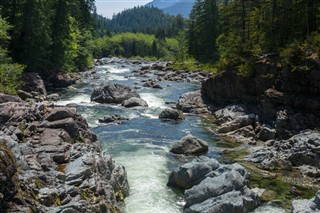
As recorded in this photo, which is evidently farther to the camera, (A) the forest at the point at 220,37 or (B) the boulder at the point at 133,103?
(B) the boulder at the point at 133,103

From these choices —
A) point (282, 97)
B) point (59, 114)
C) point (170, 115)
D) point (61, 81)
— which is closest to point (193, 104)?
point (170, 115)

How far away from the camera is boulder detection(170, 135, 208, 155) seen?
26.2 meters

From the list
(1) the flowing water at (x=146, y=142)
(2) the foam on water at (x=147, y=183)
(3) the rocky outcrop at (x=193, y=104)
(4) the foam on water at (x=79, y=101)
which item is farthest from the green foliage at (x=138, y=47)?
(2) the foam on water at (x=147, y=183)

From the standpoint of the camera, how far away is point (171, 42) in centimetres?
16825

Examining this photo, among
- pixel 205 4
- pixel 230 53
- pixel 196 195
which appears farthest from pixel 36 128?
pixel 205 4

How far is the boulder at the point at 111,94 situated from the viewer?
43.9 metres

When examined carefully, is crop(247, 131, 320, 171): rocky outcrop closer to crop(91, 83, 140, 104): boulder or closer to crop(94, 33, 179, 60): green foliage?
crop(91, 83, 140, 104): boulder

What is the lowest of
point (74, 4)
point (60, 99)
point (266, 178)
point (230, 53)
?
point (266, 178)

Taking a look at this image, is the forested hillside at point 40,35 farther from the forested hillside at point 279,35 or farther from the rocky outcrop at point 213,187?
the rocky outcrop at point 213,187

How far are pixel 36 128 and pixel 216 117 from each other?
2361cm

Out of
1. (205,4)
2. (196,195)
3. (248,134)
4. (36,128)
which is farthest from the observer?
(205,4)

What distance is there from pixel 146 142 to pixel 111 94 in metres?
16.8

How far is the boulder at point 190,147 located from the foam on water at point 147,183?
49.5 inches

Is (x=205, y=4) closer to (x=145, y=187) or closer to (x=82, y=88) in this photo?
(x=82, y=88)
